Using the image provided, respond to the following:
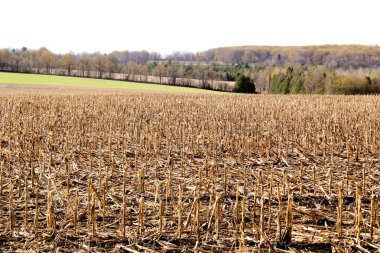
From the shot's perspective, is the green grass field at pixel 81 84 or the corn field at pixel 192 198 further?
the green grass field at pixel 81 84

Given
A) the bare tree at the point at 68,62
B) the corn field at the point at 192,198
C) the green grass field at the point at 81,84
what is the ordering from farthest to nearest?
the bare tree at the point at 68,62 < the green grass field at the point at 81,84 < the corn field at the point at 192,198

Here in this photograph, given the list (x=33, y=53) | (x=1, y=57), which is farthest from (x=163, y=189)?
(x=33, y=53)

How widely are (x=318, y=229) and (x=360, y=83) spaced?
209ft

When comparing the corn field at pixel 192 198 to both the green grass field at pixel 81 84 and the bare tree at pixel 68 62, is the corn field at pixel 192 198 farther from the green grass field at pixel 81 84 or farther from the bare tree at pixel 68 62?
the bare tree at pixel 68 62

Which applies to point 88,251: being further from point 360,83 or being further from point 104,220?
point 360,83

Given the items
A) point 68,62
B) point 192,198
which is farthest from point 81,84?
point 192,198

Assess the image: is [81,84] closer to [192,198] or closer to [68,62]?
[68,62]

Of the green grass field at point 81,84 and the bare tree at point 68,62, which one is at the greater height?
the bare tree at point 68,62

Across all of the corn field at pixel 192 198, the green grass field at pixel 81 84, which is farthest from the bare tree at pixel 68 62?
the corn field at pixel 192 198

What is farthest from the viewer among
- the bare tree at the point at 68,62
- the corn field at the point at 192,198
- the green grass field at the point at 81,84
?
the bare tree at the point at 68,62

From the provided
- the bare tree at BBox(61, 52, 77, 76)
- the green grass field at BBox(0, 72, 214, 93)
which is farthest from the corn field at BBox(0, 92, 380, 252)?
the bare tree at BBox(61, 52, 77, 76)

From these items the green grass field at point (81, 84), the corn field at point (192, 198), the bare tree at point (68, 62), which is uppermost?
the bare tree at point (68, 62)

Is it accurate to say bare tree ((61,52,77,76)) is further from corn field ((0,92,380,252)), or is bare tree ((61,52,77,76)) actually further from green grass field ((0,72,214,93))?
corn field ((0,92,380,252))

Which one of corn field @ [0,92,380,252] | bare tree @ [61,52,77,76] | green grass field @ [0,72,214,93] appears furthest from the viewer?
bare tree @ [61,52,77,76]
